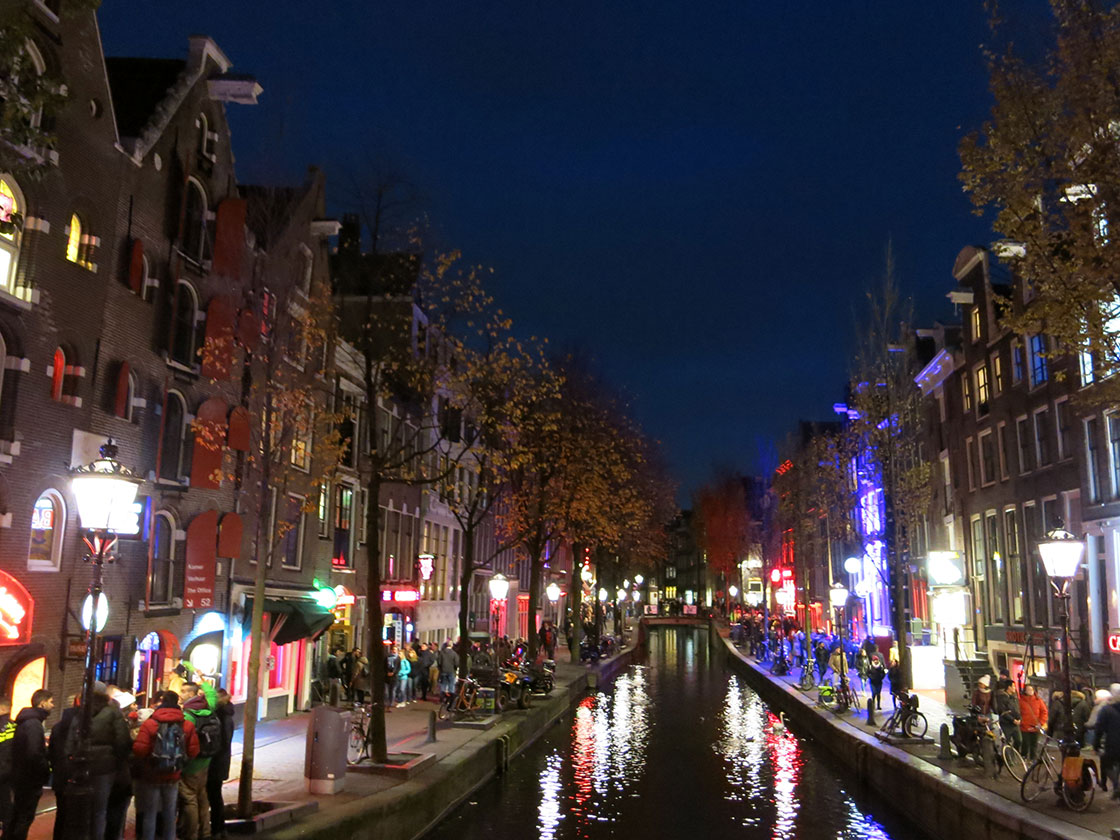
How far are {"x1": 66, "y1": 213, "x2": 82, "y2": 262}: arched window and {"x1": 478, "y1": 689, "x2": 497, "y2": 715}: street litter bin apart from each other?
50.4 feet

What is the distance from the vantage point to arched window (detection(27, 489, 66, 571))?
56.9 feet

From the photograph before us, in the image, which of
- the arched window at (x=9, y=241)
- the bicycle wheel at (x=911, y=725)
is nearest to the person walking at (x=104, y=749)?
the arched window at (x=9, y=241)

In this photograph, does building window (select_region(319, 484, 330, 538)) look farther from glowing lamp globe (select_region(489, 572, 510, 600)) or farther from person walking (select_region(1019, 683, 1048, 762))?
person walking (select_region(1019, 683, 1048, 762))

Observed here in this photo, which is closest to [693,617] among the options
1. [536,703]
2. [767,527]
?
[767,527]

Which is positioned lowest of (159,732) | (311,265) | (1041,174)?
(159,732)

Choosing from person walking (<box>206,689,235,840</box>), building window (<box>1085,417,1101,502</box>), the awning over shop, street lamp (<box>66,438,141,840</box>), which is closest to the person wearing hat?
building window (<box>1085,417,1101,502</box>)

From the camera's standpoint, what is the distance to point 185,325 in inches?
910

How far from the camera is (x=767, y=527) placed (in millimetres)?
79188

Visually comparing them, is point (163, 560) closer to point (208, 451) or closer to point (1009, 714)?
point (208, 451)

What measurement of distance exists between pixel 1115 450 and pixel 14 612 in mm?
27317

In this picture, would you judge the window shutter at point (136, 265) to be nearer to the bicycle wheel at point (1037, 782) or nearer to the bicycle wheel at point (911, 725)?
the bicycle wheel at point (1037, 782)

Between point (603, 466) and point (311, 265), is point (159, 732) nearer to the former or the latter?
point (311, 265)

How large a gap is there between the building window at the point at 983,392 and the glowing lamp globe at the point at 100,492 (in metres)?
34.4

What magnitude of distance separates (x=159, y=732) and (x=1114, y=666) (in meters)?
24.6
